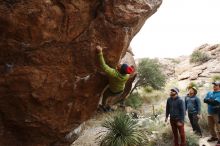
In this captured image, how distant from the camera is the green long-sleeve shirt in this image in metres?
7.67

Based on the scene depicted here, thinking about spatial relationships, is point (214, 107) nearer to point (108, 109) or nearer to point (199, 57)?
point (108, 109)

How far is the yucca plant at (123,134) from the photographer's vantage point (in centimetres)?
1232

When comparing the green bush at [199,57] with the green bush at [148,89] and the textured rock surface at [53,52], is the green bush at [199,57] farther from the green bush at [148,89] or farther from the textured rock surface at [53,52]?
the textured rock surface at [53,52]

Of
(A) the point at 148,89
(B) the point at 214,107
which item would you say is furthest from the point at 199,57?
(B) the point at 214,107

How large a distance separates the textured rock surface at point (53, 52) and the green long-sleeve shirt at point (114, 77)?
0.86ft

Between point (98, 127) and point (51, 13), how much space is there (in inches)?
405

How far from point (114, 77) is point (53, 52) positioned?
165cm

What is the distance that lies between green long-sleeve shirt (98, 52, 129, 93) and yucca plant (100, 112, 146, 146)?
14.1ft

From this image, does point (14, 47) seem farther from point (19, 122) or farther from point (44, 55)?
point (19, 122)

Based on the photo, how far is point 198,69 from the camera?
30.6 m

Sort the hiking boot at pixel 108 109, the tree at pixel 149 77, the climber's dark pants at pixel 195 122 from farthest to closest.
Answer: the tree at pixel 149 77 < the hiking boot at pixel 108 109 < the climber's dark pants at pixel 195 122

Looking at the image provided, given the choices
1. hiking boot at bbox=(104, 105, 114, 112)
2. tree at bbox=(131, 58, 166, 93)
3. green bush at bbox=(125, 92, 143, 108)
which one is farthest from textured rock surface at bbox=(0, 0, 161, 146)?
tree at bbox=(131, 58, 166, 93)

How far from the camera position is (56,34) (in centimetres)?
736

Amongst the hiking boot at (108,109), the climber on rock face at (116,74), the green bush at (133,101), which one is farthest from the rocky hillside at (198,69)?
the climber on rock face at (116,74)
